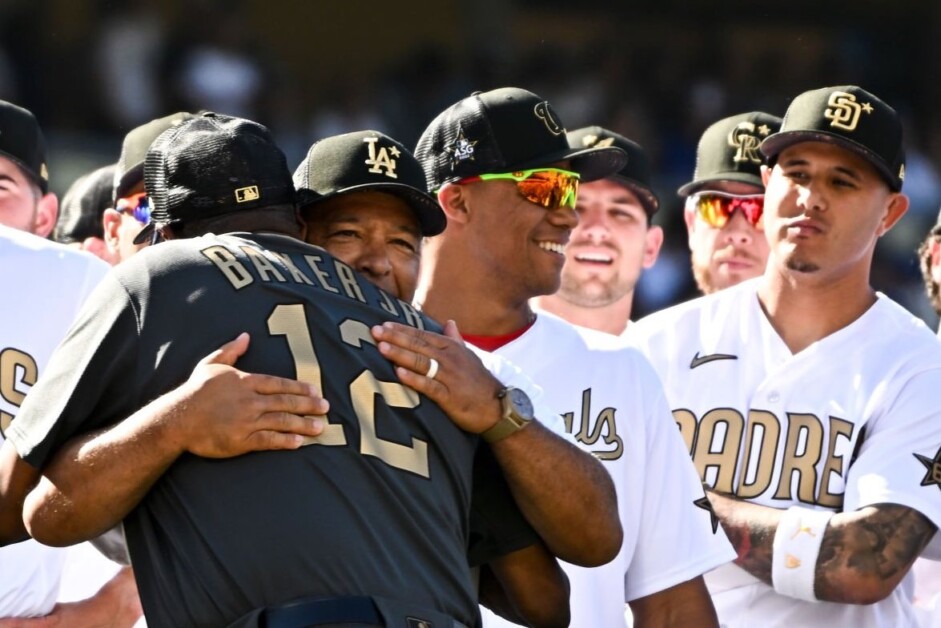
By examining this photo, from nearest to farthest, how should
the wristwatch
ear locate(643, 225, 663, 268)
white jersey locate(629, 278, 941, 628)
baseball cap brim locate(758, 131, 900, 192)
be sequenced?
the wristwatch
white jersey locate(629, 278, 941, 628)
baseball cap brim locate(758, 131, 900, 192)
ear locate(643, 225, 663, 268)

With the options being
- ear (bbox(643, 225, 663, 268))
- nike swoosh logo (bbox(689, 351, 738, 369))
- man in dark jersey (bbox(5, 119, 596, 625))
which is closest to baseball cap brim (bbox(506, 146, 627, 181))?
nike swoosh logo (bbox(689, 351, 738, 369))

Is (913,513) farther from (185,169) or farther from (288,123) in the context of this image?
(288,123)

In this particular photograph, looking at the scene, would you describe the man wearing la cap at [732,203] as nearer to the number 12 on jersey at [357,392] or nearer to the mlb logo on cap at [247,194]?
the mlb logo on cap at [247,194]

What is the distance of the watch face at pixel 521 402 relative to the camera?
3201 millimetres

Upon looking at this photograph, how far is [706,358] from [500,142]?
0.98 metres

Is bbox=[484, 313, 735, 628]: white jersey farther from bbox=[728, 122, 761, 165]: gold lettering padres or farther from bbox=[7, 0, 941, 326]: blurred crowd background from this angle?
bbox=[7, 0, 941, 326]: blurred crowd background

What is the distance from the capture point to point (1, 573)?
14.6ft

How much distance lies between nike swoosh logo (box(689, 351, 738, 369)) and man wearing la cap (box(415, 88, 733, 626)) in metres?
0.60

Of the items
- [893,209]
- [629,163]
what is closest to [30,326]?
[893,209]

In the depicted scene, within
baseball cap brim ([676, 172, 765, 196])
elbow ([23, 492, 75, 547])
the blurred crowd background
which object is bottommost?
elbow ([23, 492, 75, 547])

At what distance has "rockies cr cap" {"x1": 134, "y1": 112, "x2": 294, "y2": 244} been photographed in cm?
318

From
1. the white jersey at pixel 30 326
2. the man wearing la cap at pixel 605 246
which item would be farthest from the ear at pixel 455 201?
the man wearing la cap at pixel 605 246

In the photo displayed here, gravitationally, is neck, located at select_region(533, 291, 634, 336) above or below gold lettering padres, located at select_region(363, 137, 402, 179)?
above

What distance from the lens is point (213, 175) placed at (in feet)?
10.4
